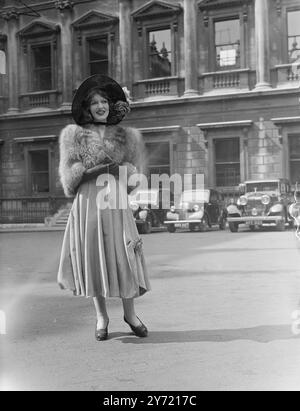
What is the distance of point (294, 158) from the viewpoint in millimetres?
2541

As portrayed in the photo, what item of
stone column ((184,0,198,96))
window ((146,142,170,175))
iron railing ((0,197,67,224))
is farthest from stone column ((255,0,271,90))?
iron railing ((0,197,67,224))

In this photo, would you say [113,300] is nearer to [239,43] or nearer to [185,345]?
[185,345]

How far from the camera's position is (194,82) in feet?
9.56

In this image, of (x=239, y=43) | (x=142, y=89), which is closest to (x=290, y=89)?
(x=239, y=43)

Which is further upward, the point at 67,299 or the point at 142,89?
the point at 142,89

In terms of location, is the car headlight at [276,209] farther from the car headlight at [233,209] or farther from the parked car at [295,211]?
the parked car at [295,211]

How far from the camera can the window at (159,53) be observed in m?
2.86

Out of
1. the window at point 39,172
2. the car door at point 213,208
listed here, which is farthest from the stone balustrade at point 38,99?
the car door at point 213,208

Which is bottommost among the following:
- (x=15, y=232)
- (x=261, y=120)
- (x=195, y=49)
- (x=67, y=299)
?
(x=67, y=299)

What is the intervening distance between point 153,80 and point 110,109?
1.43 feet

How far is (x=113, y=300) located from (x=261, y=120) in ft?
4.52

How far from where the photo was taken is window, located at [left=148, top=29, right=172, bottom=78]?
2861mm

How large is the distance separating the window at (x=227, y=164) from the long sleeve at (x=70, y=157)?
2.10 ft
